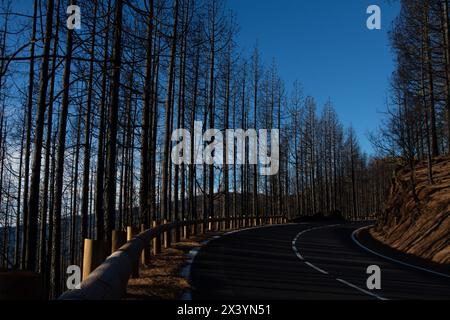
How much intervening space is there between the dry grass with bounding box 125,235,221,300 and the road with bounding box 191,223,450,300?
1.15ft

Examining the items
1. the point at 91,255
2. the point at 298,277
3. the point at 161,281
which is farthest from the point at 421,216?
the point at 91,255

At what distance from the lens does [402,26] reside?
30000 millimetres

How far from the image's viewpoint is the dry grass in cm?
755

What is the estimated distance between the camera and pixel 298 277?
10.2 metres

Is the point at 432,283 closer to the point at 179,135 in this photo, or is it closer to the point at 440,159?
the point at 179,135

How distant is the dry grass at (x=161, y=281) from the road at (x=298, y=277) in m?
0.35

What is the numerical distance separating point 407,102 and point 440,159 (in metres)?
4.63

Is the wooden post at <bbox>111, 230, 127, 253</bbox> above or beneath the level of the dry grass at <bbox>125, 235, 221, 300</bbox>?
above

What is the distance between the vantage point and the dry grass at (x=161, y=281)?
24.8 ft

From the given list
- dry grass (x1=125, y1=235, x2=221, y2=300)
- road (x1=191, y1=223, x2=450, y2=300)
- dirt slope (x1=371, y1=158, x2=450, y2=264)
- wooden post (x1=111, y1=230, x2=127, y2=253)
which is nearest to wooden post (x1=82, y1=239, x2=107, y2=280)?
dry grass (x1=125, y1=235, x2=221, y2=300)

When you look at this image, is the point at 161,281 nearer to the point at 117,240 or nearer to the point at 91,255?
the point at 117,240

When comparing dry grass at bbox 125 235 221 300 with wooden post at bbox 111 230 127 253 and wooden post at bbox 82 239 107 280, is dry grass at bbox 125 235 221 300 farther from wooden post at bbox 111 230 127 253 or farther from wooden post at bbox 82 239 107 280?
wooden post at bbox 82 239 107 280

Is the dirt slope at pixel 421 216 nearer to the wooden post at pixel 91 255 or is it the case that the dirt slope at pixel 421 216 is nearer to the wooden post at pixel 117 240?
the wooden post at pixel 117 240

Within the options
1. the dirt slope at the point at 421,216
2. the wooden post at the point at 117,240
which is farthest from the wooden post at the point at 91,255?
the dirt slope at the point at 421,216
